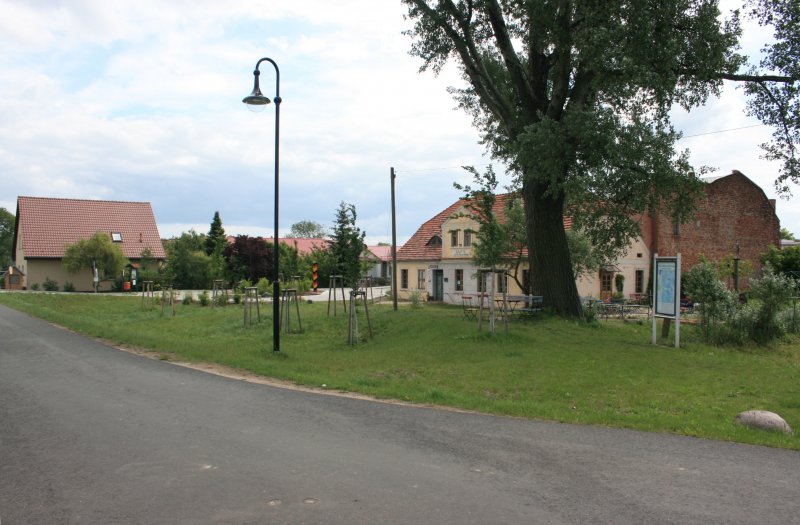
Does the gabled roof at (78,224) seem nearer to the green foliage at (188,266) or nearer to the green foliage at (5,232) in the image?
the green foliage at (188,266)

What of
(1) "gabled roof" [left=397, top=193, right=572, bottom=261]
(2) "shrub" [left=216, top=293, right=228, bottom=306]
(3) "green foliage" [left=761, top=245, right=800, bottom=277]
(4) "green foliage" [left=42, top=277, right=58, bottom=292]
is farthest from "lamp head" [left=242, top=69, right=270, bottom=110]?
(4) "green foliage" [left=42, top=277, right=58, bottom=292]

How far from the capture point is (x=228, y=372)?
1184 cm

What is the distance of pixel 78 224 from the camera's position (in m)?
57.4

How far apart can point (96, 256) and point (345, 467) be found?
50073 millimetres

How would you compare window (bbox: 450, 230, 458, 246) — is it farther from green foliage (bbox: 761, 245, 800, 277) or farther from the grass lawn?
green foliage (bbox: 761, 245, 800, 277)

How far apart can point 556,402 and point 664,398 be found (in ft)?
5.86

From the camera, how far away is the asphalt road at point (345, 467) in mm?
4699

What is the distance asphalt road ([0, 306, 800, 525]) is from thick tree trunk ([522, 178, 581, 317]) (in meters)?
12.3

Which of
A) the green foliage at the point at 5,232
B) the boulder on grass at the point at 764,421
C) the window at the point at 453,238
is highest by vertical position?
the green foliage at the point at 5,232

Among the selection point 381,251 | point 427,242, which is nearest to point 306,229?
point 381,251

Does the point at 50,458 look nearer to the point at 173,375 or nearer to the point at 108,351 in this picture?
the point at 173,375

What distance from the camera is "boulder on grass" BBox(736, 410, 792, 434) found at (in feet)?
25.5

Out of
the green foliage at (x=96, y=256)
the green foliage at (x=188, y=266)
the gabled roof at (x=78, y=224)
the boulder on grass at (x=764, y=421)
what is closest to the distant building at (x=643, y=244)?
the green foliage at (x=188, y=266)

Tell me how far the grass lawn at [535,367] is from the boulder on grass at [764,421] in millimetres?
190
